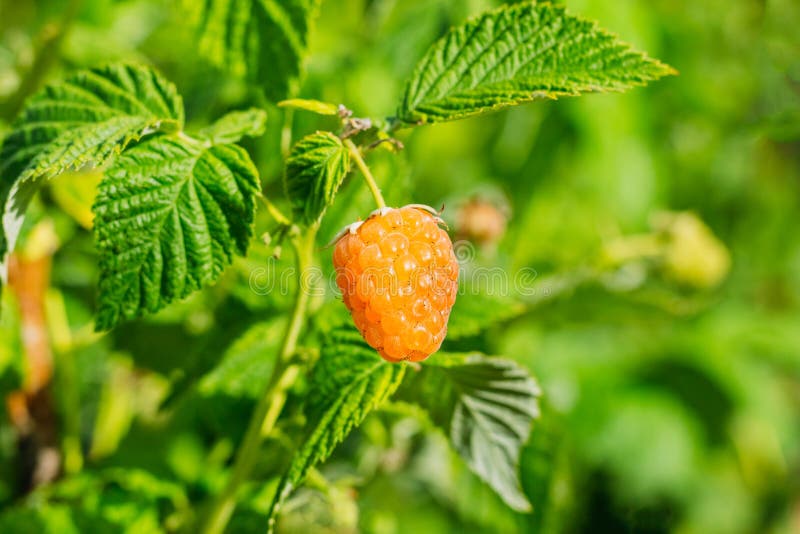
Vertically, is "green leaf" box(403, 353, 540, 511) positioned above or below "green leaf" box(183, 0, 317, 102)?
below

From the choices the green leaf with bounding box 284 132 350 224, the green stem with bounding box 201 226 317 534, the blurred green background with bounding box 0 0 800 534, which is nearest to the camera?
the green leaf with bounding box 284 132 350 224

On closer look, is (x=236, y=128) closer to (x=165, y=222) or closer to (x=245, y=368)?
(x=165, y=222)

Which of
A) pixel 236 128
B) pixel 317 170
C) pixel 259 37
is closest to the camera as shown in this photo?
pixel 317 170

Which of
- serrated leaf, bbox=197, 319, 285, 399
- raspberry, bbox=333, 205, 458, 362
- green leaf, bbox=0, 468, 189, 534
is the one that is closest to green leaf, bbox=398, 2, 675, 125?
raspberry, bbox=333, 205, 458, 362

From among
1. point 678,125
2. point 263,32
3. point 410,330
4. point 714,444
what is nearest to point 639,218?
point 678,125

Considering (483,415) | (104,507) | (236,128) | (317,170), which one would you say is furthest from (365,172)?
(104,507)

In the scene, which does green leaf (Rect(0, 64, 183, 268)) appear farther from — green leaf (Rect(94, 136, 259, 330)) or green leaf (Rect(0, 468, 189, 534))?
green leaf (Rect(0, 468, 189, 534))
